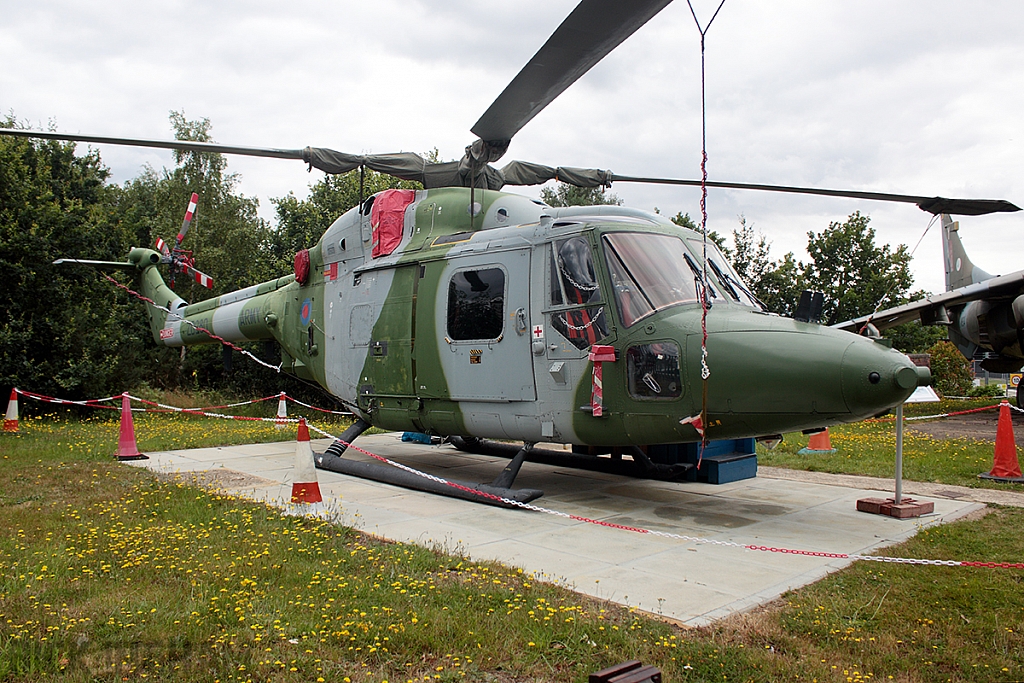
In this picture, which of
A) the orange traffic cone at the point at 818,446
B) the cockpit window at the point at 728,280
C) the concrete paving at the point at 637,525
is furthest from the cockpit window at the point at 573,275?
the orange traffic cone at the point at 818,446

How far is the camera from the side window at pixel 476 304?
7539mm

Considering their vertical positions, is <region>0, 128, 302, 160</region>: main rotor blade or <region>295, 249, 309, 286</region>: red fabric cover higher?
<region>0, 128, 302, 160</region>: main rotor blade

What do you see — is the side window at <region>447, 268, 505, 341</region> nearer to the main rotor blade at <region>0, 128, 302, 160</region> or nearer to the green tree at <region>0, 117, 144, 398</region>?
the main rotor blade at <region>0, 128, 302, 160</region>

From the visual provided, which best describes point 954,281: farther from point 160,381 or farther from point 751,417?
point 160,381

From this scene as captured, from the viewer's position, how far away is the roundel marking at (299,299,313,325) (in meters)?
10.3

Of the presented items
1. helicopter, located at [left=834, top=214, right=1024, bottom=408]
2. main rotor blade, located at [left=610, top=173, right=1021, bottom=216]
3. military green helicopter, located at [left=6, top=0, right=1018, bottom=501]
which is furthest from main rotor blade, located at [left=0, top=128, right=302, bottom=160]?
helicopter, located at [left=834, top=214, right=1024, bottom=408]

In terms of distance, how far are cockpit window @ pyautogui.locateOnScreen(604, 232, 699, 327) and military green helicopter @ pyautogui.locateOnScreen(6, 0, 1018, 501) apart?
0.05 ft

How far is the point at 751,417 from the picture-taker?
19.5ft

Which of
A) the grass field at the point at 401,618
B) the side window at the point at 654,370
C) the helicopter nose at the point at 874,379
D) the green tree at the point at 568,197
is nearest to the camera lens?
the grass field at the point at 401,618

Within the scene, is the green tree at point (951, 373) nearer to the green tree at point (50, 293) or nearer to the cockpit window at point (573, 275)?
the cockpit window at point (573, 275)

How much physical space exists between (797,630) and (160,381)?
23.9 meters

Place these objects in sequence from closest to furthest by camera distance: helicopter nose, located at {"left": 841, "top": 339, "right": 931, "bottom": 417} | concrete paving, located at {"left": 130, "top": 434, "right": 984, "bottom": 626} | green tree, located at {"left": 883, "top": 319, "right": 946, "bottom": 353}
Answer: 1. concrete paving, located at {"left": 130, "top": 434, "right": 984, "bottom": 626}
2. helicopter nose, located at {"left": 841, "top": 339, "right": 931, "bottom": 417}
3. green tree, located at {"left": 883, "top": 319, "right": 946, "bottom": 353}

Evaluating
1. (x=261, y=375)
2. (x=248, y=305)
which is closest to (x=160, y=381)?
(x=261, y=375)

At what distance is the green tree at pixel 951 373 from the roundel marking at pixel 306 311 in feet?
75.1
